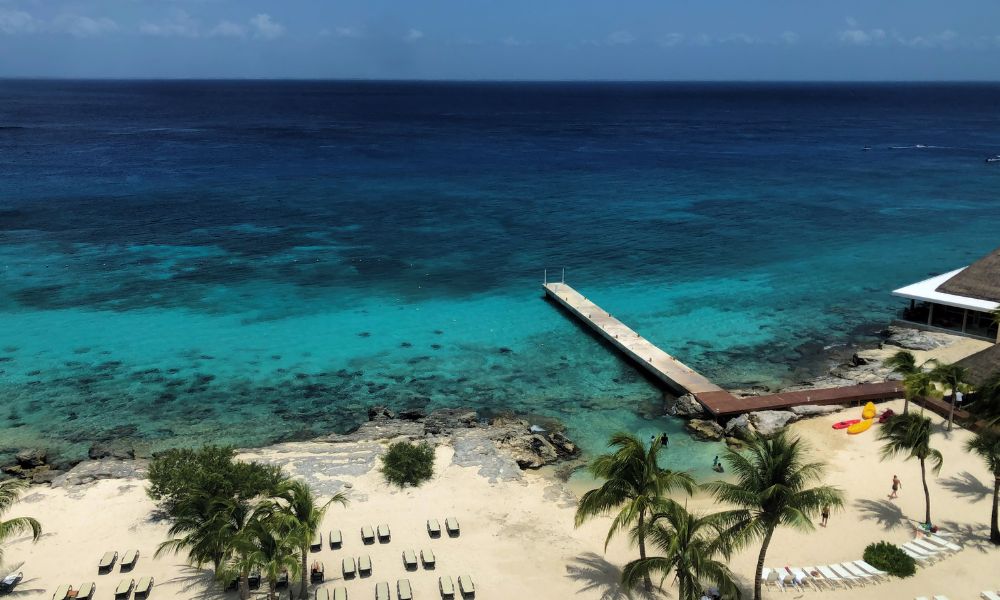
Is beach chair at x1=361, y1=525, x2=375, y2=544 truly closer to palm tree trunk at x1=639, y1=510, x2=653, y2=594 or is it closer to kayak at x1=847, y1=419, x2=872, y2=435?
palm tree trunk at x1=639, y1=510, x2=653, y2=594

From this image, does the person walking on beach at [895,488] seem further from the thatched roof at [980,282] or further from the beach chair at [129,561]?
the beach chair at [129,561]

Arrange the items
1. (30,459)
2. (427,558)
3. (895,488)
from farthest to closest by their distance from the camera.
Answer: (30,459)
(895,488)
(427,558)

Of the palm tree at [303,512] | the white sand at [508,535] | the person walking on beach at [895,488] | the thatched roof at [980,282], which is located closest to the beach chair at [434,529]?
the white sand at [508,535]

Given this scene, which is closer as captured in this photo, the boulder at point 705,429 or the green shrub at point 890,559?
the green shrub at point 890,559

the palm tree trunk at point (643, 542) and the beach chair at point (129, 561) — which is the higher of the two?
the palm tree trunk at point (643, 542)

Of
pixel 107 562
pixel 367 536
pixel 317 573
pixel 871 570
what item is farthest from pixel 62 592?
pixel 871 570

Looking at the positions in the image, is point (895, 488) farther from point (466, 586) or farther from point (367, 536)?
point (367, 536)
